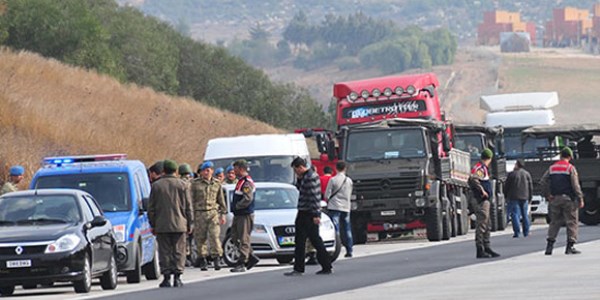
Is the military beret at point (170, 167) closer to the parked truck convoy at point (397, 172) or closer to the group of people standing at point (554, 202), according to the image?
the group of people standing at point (554, 202)

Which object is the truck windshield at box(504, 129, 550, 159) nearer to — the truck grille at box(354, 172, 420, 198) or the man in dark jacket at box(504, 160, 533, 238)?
the man in dark jacket at box(504, 160, 533, 238)

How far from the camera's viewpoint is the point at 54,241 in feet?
76.7

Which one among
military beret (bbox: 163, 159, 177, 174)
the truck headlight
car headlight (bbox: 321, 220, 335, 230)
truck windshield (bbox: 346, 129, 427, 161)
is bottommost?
car headlight (bbox: 321, 220, 335, 230)

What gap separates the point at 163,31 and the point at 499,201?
93.5 metres

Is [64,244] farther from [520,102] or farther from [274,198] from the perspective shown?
[520,102]

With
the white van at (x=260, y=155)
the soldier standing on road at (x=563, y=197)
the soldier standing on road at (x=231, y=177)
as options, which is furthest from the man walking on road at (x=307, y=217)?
the white van at (x=260, y=155)

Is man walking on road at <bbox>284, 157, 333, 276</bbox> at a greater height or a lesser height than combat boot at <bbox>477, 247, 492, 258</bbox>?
greater

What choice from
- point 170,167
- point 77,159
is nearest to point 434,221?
point 77,159

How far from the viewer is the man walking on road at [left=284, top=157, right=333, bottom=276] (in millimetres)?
26469

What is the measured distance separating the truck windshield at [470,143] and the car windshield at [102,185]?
72.0 feet

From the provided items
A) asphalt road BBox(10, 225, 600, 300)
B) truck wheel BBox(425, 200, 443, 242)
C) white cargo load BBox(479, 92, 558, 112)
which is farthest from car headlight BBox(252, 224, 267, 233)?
white cargo load BBox(479, 92, 558, 112)

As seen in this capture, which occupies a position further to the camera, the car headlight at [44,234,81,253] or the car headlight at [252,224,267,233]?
the car headlight at [252,224,267,233]

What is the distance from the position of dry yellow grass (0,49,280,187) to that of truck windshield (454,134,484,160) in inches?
432

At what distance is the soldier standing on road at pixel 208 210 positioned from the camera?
95.8 feet
